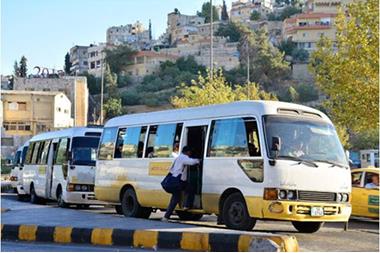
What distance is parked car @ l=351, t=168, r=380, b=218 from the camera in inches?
630

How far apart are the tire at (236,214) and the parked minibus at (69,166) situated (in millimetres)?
7510

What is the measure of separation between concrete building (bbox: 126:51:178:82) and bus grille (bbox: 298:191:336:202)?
11890 cm

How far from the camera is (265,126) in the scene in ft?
36.9

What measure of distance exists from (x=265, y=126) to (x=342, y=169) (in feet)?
5.43

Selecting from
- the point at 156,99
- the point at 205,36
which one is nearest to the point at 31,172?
the point at 156,99

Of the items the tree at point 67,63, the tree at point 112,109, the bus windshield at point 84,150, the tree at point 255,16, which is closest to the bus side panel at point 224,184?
the bus windshield at point 84,150

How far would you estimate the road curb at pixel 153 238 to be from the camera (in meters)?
8.88

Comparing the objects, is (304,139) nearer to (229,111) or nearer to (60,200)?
(229,111)

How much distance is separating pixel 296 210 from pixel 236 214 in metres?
1.21

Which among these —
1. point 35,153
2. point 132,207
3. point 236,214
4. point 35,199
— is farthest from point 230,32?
point 236,214

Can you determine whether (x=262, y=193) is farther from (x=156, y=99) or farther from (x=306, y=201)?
(x=156, y=99)

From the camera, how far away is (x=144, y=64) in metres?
132

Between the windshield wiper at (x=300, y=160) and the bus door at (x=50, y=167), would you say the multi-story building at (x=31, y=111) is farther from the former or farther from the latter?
the windshield wiper at (x=300, y=160)

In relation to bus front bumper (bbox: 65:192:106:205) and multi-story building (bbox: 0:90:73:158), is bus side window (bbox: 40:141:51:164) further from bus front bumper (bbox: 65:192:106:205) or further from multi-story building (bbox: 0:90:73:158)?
multi-story building (bbox: 0:90:73:158)
